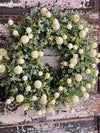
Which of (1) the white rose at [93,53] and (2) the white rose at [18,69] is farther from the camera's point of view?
(1) the white rose at [93,53]

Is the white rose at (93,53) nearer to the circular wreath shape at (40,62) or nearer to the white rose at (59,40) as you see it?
the circular wreath shape at (40,62)

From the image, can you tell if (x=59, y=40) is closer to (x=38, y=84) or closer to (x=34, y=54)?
(x=34, y=54)

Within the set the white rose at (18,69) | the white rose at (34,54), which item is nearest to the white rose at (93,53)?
the white rose at (34,54)

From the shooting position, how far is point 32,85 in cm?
117

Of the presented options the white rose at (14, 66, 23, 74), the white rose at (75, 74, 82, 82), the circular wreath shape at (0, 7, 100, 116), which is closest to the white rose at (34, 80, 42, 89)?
the circular wreath shape at (0, 7, 100, 116)

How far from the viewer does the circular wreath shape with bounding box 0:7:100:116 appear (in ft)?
3.63

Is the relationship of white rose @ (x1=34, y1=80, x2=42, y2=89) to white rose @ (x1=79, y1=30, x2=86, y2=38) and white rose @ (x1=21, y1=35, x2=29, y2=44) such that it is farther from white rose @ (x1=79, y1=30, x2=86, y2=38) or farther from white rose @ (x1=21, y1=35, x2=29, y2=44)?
white rose @ (x1=79, y1=30, x2=86, y2=38)

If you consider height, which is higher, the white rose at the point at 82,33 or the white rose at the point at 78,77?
the white rose at the point at 82,33

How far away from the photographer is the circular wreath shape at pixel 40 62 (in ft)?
3.63

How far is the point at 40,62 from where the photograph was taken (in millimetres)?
1154

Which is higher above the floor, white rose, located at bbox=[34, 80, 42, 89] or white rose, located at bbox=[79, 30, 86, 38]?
white rose, located at bbox=[79, 30, 86, 38]

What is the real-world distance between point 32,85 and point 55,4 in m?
0.69

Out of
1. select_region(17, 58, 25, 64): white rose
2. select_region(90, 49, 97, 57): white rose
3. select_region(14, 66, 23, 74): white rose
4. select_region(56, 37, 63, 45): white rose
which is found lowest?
select_region(14, 66, 23, 74): white rose

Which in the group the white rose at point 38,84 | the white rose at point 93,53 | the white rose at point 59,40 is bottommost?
the white rose at point 38,84
